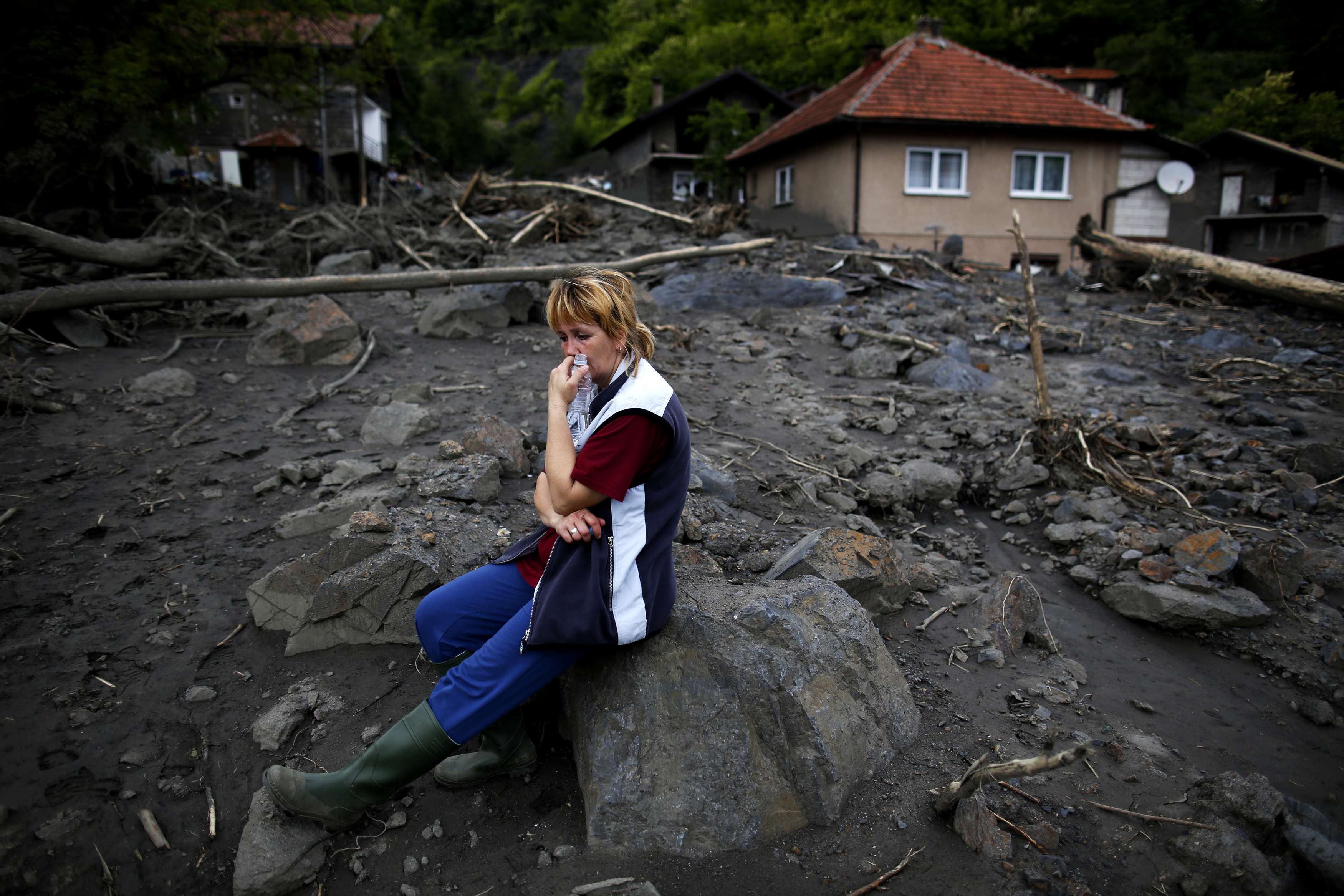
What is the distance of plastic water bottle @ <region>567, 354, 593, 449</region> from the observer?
2.32 m

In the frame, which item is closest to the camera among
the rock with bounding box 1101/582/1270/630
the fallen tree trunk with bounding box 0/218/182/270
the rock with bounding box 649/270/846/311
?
the rock with bounding box 1101/582/1270/630

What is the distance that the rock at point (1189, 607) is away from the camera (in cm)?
371

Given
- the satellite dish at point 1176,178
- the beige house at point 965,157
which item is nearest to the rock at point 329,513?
the beige house at point 965,157

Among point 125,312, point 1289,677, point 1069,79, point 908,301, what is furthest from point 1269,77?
point 125,312

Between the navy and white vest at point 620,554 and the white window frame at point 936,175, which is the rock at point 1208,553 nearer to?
the navy and white vest at point 620,554

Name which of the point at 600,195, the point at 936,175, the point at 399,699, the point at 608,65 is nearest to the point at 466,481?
the point at 399,699

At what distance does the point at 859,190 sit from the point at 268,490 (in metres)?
16.3

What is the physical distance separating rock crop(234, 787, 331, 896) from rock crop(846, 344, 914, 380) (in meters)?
6.22

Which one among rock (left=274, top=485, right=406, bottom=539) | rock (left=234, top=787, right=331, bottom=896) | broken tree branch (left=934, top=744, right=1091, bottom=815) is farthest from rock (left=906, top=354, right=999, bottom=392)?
rock (left=234, top=787, right=331, bottom=896)

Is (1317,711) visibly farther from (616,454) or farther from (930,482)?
(616,454)

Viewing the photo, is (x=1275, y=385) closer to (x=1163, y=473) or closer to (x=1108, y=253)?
(x=1163, y=473)

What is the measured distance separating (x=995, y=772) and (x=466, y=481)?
2.77 metres

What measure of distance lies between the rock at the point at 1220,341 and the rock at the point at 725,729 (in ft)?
27.8

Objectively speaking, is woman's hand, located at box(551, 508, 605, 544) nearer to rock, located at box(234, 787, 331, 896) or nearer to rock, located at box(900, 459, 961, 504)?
rock, located at box(234, 787, 331, 896)
